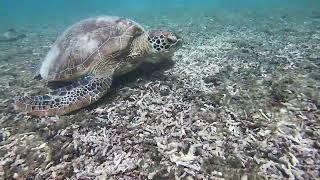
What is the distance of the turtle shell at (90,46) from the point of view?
6004mm

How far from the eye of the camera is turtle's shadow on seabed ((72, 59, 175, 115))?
18.7ft

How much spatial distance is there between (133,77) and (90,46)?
1365 mm

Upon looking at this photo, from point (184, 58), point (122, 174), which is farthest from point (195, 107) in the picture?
point (184, 58)

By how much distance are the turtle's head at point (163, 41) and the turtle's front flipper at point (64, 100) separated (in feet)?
5.49

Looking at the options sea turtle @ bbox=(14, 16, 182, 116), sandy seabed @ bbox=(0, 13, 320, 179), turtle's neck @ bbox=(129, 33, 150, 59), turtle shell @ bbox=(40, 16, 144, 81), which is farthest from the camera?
turtle's neck @ bbox=(129, 33, 150, 59)

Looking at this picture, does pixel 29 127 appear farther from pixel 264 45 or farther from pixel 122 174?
pixel 264 45

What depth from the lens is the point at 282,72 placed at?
270 inches

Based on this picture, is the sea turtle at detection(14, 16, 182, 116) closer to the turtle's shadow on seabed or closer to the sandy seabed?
the turtle's shadow on seabed

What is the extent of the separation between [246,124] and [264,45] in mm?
6568

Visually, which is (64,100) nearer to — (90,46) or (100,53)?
(100,53)

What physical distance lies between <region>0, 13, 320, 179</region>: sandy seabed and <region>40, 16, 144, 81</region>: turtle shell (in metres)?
0.84

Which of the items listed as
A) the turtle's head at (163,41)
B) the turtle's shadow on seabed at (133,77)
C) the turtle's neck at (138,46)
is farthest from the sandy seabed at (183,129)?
the turtle's head at (163,41)

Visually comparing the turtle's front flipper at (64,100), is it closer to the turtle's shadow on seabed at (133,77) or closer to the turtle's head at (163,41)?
the turtle's shadow on seabed at (133,77)

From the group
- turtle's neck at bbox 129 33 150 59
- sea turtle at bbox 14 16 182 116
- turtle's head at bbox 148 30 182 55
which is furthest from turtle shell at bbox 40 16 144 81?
turtle's head at bbox 148 30 182 55
